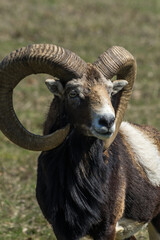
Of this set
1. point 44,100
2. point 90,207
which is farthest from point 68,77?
point 44,100

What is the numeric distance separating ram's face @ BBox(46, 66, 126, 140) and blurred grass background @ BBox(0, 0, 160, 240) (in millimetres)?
1150

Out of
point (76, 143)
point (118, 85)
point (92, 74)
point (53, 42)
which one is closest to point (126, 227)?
point (76, 143)

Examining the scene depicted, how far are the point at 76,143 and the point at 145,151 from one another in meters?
1.47

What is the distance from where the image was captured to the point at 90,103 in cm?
633

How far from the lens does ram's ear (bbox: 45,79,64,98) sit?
264 inches

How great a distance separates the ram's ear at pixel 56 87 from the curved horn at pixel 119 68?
52 cm

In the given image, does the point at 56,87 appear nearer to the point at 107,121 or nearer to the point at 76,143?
the point at 76,143


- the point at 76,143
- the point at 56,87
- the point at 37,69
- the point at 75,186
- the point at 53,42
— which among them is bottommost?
the point at 53,42

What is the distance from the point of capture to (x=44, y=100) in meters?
17.1

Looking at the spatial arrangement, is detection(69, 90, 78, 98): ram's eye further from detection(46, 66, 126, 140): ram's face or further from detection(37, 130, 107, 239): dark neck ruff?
detection(37, 130, 107, 239): dark neck ruff

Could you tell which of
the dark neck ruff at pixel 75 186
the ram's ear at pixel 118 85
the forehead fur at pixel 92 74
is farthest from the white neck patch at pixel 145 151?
the forehead fur at pixel 92 74

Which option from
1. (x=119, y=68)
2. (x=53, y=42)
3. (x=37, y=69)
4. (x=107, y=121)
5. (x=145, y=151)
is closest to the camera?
(x=107, y=121)

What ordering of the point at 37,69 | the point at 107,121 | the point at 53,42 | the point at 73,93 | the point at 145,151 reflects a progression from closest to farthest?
the point at 107,121
the point at 73,93
the point at 37,69
the point at 145,151
the point at 53,42

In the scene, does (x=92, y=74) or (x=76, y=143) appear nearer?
(x=92, y=74)
